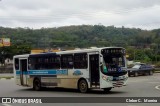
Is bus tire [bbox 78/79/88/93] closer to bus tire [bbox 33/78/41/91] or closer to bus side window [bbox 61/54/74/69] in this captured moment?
bus side window [bbox 61/54/74/69]

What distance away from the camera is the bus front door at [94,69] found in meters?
22.4

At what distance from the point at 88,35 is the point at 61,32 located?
1068 cm

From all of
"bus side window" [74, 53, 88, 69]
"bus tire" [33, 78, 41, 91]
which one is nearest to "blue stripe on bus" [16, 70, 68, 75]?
"bus tire" [33, 78, 41, 91]

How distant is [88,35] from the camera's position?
302 ft

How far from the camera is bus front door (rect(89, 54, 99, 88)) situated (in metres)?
22.4

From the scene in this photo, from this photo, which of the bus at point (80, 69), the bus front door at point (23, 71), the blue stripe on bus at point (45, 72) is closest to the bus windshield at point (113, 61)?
the bus at point (80, 69)

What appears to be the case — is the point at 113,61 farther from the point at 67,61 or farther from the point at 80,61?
the point at 67,61

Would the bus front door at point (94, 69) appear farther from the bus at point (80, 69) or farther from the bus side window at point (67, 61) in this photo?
the bus side window at point (67, 61)

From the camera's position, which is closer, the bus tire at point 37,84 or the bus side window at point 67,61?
the bus side window at point 67,61

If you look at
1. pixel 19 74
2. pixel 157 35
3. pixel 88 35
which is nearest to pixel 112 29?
pixel 88 35

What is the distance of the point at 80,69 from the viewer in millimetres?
23531

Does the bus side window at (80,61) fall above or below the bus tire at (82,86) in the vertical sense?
above

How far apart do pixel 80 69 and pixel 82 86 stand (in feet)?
3.38

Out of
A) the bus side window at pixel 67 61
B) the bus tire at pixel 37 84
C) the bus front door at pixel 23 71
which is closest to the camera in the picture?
the bus side window at pixel 67 61
